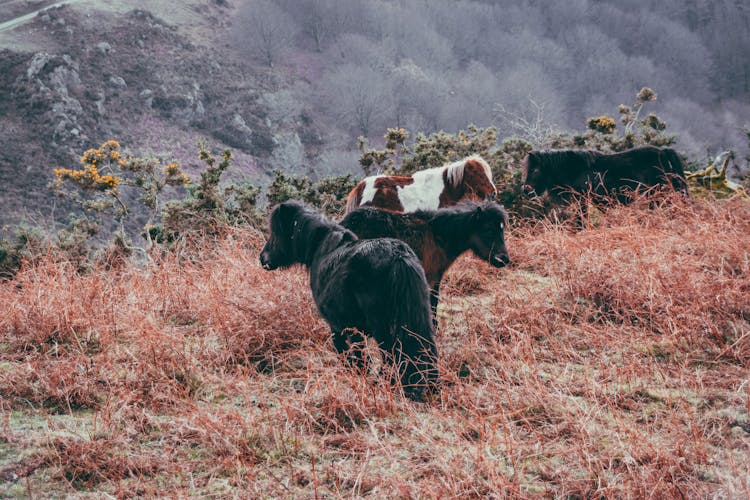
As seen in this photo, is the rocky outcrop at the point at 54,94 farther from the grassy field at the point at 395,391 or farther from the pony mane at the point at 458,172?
the pony mane at the point at 458,172

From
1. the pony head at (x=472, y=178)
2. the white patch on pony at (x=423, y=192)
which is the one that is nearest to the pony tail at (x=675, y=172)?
the pony head at (x=472, y=178)

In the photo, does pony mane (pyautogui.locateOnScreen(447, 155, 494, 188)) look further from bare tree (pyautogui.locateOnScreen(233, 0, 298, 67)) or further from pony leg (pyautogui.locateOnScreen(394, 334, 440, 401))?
bare tree (pyautogui.locateOnScreen(233, 0, 298, 67))

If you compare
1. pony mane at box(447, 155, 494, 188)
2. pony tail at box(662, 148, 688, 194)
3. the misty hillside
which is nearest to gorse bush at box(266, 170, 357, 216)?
pony mane at box(447, 155, 494, 188)

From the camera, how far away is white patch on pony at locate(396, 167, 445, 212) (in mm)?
6191

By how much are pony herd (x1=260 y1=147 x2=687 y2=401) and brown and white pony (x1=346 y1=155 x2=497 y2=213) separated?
0.5 inches

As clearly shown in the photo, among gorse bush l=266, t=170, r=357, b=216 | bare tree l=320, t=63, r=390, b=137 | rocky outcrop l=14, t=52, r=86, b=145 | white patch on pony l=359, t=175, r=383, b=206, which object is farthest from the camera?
bare tree l=320, t=63, r=390, b=137

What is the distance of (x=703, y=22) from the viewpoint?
38000 millimetres

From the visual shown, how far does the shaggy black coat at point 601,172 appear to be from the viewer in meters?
7.16

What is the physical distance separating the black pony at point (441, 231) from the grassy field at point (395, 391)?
1.57 feet

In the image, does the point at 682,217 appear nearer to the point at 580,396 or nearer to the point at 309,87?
the point at 580,396

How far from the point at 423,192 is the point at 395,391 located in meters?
3.47

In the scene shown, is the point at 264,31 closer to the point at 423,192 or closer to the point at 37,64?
the point at 37,64

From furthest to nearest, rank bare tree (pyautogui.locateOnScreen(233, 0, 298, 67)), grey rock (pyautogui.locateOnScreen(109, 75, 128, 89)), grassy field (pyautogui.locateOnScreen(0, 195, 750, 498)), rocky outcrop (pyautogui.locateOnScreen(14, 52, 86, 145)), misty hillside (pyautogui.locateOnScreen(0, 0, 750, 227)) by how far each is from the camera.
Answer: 1. bare tree (pyautogui.locateOnScreen(233, 0, 298, 67))
2. grey rock (pyautogui.locateOnScreen(109, 75, 128, 89))
3. misty hillside (pyautogui.locateOnScreen(0, 0, 750, 227))
4. rocky outcrop (pyautogui.locateOnScreen(14, 52, 86, 145))
5. grassy field (pyautogui.locateOnScreen(0, 195, 750, 498))

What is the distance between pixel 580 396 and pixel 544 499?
1.05 metres
